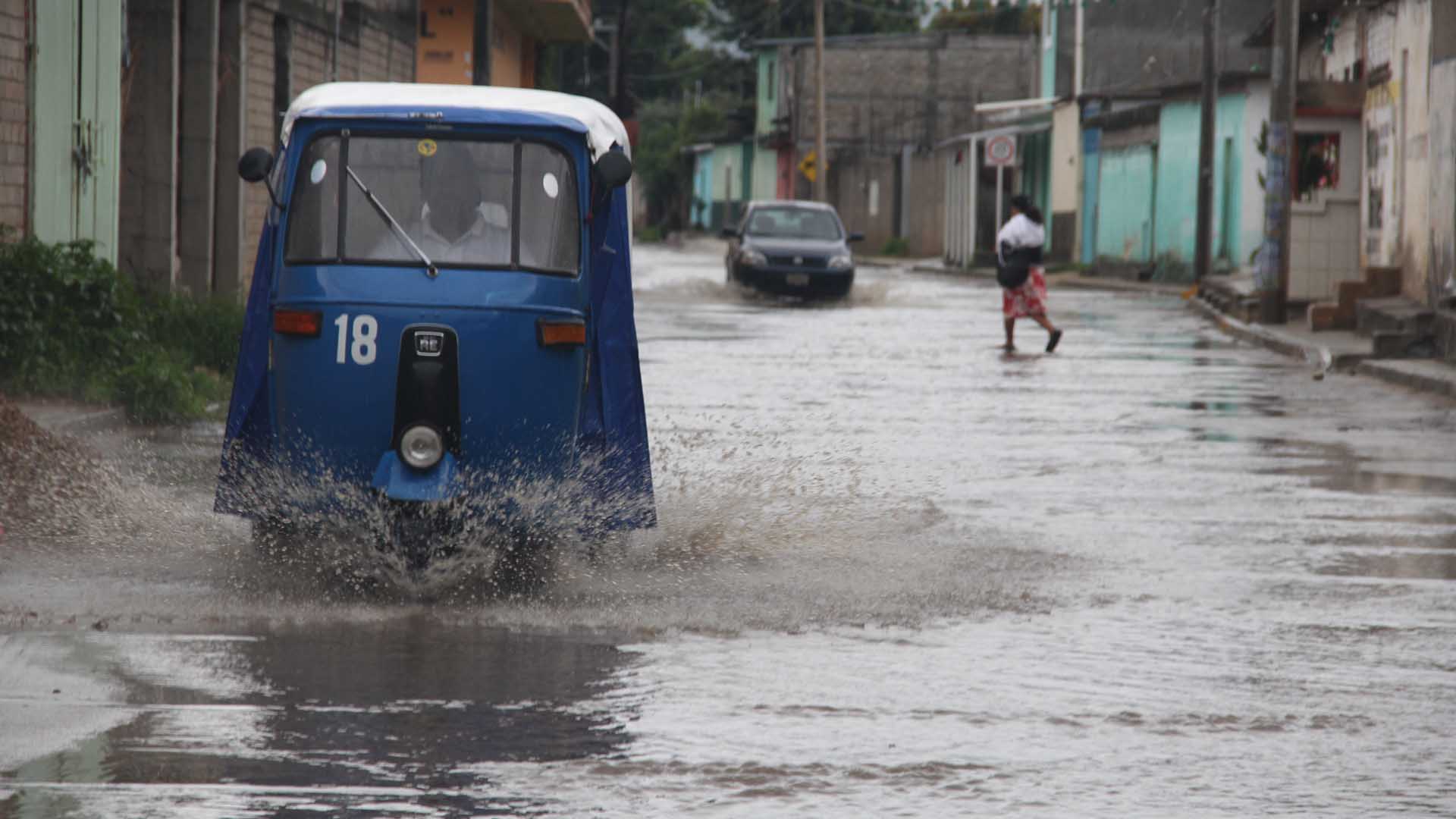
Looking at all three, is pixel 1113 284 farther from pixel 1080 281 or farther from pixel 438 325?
pixel 438 325

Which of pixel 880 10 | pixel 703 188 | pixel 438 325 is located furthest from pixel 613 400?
pixel 703 188

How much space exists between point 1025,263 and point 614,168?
16.0 meters

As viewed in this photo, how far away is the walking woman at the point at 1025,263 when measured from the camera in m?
24.2

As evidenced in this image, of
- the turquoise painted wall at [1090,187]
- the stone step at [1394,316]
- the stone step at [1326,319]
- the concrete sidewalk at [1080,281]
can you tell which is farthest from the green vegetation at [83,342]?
the turquoise painted wall at [1090,187]

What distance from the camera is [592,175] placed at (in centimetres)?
898

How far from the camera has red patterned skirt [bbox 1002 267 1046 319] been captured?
24234 millimetres

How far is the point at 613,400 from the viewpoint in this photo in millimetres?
9047

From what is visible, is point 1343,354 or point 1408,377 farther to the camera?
point 1343,354

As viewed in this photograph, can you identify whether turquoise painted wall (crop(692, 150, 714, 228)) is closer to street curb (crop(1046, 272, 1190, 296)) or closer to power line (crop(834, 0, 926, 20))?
power line (crop(834, 0, 926, 20))

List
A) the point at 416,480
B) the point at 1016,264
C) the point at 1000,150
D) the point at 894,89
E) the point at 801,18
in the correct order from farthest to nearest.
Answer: the point at 801,18 < the point at 894,89 < the point at 1000,150 < the point at 1016,264 < the point at 416,480

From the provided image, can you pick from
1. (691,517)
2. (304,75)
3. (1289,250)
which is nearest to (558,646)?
(691,517)

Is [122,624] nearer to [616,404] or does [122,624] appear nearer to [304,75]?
[616,404]

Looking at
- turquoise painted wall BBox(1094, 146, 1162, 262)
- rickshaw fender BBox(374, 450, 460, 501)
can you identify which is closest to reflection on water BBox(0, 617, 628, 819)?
rickshaw fender BBox(374, 450, 460, 501)

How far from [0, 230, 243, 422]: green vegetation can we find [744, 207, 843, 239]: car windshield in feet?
68.4
